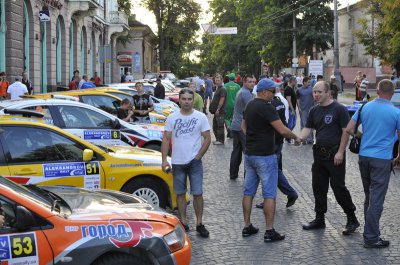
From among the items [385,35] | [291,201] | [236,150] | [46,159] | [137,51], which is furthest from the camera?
[137,51]

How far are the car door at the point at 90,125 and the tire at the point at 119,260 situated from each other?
6384 mm

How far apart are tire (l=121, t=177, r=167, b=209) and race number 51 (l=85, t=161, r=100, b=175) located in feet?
1.56

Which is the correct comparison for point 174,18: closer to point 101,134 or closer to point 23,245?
point 101,134

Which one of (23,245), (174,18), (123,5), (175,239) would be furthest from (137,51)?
(23,245)

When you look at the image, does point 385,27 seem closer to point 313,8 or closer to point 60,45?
point 60,45

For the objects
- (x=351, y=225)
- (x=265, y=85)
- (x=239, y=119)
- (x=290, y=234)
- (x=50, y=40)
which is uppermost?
(x=50, y=40)

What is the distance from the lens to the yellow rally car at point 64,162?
23.1 ft

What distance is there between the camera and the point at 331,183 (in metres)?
7.39

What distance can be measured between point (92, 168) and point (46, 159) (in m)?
0.54

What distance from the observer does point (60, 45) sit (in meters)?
31.8

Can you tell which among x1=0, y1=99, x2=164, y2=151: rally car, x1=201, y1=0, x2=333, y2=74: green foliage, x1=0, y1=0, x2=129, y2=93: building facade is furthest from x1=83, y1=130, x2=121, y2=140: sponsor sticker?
x1=201, y1=0, x2=333, y2=74: green foliage

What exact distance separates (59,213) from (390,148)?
3.83 metres

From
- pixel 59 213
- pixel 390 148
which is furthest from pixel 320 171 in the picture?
pixel 59 213

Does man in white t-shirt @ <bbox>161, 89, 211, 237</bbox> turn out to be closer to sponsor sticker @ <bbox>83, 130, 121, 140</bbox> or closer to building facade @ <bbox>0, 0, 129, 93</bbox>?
sponsor sticker @ <bbox>83, 130, 121, 140</bbox>
